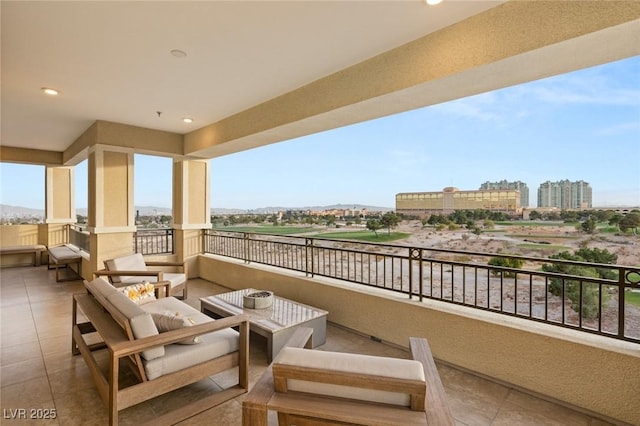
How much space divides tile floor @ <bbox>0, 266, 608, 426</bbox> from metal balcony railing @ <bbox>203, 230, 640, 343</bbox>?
630 mm

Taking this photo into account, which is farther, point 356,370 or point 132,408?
point 132,408

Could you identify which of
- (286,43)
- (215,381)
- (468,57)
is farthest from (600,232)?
(215,381)

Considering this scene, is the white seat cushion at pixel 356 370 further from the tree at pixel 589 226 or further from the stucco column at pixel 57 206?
the stucco column at pixel 57 206

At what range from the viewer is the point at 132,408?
222cm

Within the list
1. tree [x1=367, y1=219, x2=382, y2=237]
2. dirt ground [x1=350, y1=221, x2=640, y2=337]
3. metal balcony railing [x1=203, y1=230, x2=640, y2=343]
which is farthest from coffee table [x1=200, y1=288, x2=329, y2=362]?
tree [x1=367, y1=219, x2=382, y2=237]

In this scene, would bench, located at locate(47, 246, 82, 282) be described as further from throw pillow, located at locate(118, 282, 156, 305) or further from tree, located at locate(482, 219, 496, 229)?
tree, located at locate(482, 219, 496, 229)

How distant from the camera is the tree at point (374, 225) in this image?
4253 millimetres

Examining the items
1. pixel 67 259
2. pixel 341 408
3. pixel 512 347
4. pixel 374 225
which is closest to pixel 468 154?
pixel 374 225

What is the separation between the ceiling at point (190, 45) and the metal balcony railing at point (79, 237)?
3.02m

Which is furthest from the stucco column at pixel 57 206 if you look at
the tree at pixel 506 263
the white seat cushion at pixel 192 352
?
the tree at pixel 506 263

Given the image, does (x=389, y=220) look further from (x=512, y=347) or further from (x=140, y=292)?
(x=140, y=292)

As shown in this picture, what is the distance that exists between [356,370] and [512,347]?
5.85ft

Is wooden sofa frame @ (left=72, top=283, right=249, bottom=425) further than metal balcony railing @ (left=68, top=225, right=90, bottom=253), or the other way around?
metal balcony railing @ (left=68, top=225, right=90, bottom=253)

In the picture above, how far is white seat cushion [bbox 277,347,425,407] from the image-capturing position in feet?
4.38
